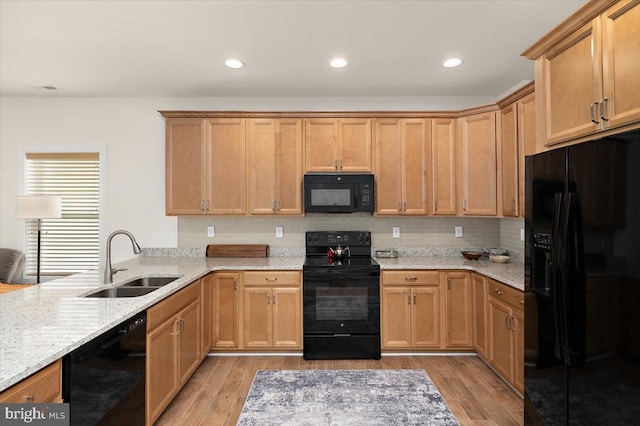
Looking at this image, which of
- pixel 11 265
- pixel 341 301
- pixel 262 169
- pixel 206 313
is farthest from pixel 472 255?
pixel 11 265

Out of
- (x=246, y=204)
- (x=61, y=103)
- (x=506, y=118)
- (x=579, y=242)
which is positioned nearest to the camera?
(x=579, y=242)

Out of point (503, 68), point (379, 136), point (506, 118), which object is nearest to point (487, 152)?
point (506, 118)

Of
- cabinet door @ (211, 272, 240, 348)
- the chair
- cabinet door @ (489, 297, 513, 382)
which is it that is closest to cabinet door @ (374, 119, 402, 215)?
cabinet door @ (489, 297, 513, 382)

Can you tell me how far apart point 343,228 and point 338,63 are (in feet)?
5.80

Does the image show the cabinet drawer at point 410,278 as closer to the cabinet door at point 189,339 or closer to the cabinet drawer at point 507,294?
the cabinet drawer at point 507,294

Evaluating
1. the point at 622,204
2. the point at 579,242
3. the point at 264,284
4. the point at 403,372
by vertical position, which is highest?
the point at 622,204

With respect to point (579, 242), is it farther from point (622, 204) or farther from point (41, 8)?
point (41, 8)

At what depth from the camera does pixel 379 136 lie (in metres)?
3.81

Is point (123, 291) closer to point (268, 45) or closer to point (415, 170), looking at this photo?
point (268, 45)

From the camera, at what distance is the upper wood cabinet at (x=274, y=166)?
3.79m

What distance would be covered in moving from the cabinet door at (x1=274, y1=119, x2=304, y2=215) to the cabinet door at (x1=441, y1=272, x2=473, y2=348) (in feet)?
5.55

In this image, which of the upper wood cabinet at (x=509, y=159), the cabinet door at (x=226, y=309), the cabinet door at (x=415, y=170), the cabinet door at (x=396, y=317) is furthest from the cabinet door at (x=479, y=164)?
the cabinet door at (x=226, y=309)

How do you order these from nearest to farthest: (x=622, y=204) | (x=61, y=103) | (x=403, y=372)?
(x=622, y=204)
(x=403, y=372)
(x=61, y=103)

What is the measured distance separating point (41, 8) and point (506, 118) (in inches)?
146
